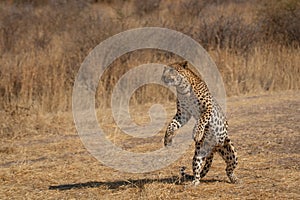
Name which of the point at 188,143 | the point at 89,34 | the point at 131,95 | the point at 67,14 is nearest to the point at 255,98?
the point at 131,95

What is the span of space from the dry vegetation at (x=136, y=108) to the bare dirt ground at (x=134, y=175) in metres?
0.01

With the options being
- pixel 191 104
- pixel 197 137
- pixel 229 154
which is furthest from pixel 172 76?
pixel 229 154

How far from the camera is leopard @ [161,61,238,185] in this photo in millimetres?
6332

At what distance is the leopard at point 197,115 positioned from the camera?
633cm

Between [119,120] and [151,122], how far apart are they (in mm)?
608

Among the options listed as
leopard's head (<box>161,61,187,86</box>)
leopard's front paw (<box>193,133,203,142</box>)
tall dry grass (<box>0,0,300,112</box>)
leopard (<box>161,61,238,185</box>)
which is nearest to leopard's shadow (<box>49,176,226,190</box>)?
leopard (<box>161,61,238,185</box>)

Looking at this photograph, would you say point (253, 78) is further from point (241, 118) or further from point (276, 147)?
point (276, 147)

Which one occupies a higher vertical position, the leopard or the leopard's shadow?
the leopard

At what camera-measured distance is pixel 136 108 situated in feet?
42.4

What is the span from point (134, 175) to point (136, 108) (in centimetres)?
534

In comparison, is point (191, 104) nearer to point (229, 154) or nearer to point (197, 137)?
point (197, 137)

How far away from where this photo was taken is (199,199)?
21.0ft

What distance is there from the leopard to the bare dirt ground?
16.2 inches

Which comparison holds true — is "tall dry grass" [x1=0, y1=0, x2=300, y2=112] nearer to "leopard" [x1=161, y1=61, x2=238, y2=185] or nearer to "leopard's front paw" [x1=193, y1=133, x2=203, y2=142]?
"leopard" [x1=161, y1=61, x2=238, y2=185]
